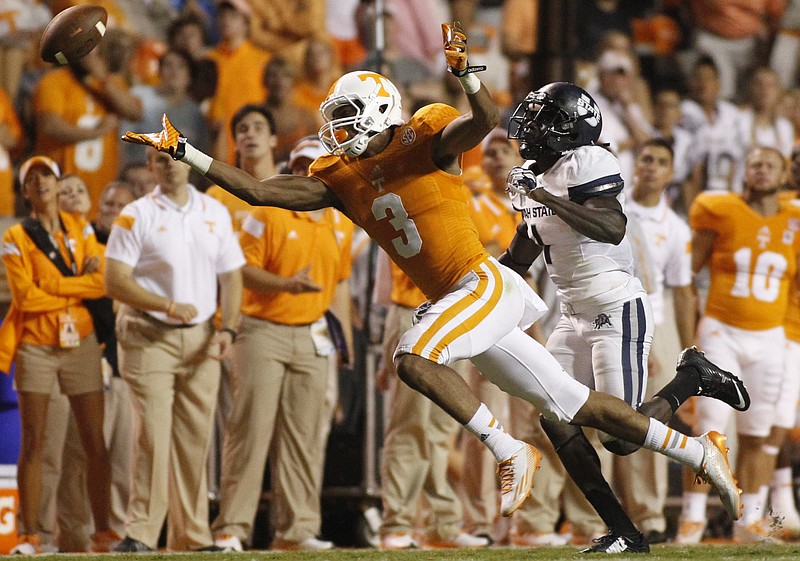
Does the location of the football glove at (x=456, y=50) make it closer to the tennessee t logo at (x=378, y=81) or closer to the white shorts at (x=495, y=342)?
the tennessee t logo at (x=378, y=81)

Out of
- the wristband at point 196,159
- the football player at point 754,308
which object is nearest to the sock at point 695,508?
the football player at point 754,308

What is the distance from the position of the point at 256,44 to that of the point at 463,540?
3082 millimetres

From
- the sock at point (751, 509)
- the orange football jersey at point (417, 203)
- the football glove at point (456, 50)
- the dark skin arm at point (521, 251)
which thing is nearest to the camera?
the football glove at point (456, 50)

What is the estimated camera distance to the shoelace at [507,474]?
14.0ft

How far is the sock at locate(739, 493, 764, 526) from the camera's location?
6.42 metres

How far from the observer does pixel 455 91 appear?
781 centimetres

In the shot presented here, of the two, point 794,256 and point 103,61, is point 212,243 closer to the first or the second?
point 103,61

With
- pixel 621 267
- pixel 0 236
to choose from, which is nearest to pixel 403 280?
pixel 621 267

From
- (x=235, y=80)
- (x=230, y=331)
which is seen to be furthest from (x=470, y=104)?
(x=235, y=80)

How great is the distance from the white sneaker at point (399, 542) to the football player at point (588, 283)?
1451 millimetres

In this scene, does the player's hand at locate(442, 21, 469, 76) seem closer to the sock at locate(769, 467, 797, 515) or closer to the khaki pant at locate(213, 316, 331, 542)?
the khaki pant at locate(213, 316, 331, 542)

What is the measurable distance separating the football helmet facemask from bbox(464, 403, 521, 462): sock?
42.6 inches

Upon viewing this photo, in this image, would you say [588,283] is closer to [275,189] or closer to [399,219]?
[399,219]

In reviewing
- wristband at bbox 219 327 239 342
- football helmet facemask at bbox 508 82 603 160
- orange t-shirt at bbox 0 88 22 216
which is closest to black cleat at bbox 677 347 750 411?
football helmet facemask at bbox 508 82 603 160
